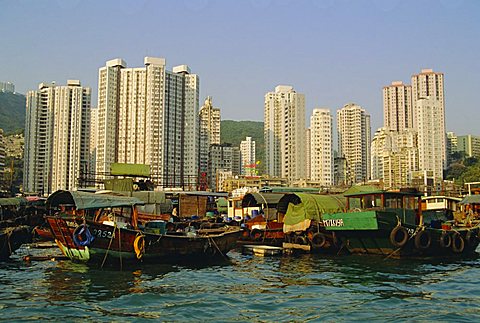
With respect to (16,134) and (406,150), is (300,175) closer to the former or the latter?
(406,150)

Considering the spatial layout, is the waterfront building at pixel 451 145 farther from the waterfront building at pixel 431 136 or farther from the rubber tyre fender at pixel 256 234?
the rubber tyre fender at pixel 256 234

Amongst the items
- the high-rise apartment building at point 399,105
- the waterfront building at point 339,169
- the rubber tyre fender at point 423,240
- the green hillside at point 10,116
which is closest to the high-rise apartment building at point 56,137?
the waterfront building at point 339,169

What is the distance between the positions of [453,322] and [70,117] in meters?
82.8

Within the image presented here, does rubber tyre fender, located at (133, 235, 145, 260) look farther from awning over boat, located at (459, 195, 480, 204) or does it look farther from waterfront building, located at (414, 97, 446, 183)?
waterfront building, located at (414, 97, 446, 183)

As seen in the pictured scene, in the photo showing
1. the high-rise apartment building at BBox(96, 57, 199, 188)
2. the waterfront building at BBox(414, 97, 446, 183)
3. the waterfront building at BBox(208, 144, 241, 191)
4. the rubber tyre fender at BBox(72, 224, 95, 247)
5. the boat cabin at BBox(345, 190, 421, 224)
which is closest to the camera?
the rubber tyre fender at BBox(72, 224, 95, 247)

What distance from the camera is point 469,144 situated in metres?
136

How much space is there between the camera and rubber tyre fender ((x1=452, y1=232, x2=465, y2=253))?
61.9 ft

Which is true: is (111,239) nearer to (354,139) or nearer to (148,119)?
(148,119)

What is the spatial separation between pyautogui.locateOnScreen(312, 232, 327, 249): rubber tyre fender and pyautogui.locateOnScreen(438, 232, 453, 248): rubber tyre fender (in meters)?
4.62

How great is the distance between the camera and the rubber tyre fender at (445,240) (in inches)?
724

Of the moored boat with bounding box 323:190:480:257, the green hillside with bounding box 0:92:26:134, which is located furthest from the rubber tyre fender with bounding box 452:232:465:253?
the green hillside with bounding box 0:92:26:134

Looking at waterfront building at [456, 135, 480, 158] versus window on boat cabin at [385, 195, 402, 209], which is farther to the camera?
waterfront building at [456, 135, 480, 158]

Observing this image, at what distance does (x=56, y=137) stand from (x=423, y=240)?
76.9 m

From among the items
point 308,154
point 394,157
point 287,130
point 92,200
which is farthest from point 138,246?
point 394,157
